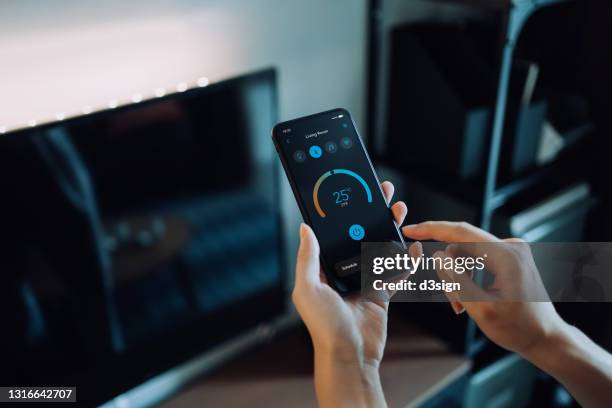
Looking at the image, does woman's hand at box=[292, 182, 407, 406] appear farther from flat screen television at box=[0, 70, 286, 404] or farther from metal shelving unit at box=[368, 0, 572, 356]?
metal shelving unit at box=[368, 0, 572, 356]

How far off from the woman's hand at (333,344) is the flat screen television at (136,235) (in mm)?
428

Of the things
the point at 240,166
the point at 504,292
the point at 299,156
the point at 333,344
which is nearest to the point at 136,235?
the point at 240,166

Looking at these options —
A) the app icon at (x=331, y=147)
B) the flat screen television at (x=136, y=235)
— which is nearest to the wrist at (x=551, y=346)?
the app icon at (x=331, y=147)

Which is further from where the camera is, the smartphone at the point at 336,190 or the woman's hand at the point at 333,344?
the smartphone at the point at 336,190

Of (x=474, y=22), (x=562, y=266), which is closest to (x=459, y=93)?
(x=474, y=22)

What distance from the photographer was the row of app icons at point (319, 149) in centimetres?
78

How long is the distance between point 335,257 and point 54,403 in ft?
1.98

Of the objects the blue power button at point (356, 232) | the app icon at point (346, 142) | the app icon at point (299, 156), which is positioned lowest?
the blue power button at point (356, 232)

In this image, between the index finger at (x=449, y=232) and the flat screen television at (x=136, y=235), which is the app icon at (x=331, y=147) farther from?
the flat screen television at (x=136, y=235)

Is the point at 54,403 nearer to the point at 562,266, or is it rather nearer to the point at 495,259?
the point at 495,259

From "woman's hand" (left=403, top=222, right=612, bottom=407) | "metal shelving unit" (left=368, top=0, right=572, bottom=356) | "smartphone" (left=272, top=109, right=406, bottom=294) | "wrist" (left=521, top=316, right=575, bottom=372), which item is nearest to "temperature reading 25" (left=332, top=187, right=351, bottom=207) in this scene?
"smartphone" (left=272, top=109, right=406, bottom=294)

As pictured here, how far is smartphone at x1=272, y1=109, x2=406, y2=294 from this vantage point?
0.77 m

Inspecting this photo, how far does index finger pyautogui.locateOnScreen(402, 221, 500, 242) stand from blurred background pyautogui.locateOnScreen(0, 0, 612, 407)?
0.43m

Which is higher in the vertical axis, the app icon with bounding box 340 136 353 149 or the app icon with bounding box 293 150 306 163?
the app icon with bounding box 340 136 353 149
